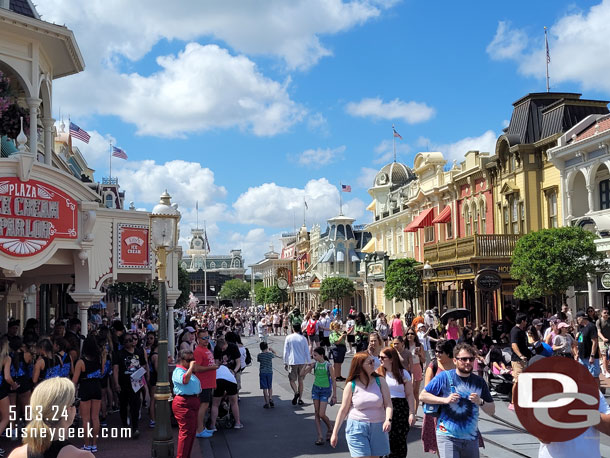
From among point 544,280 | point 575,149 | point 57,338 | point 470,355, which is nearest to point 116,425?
point 57,338

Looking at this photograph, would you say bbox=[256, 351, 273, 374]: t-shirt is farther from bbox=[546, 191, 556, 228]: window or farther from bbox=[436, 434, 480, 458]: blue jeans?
bbox=[546, 191, 556, 228]: window

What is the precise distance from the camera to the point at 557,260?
2602 centimetres

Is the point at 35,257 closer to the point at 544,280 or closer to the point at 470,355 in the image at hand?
the point at 470,355

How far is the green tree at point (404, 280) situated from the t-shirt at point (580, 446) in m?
38.2

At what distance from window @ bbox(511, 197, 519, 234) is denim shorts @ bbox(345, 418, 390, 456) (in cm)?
2766

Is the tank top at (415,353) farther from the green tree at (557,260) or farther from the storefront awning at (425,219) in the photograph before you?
the storefront awning at (425,219)

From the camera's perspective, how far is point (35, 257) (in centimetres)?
1419

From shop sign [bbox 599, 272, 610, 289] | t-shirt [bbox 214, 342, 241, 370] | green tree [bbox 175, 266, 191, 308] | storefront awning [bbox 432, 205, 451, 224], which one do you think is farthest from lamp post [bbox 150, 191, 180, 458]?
green tree [bbox 175, 266, 191, 308]

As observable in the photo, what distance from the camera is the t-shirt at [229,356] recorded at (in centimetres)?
1349

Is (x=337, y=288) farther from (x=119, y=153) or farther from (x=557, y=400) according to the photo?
(x=557, y=400)

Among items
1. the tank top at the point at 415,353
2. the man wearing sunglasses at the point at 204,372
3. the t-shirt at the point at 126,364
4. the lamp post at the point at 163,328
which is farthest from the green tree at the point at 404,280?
the lamp post at the point at 163,328

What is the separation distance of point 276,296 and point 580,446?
95785mm

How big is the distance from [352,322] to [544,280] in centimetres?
720

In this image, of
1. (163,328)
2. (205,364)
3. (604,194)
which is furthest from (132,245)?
(604,194)
